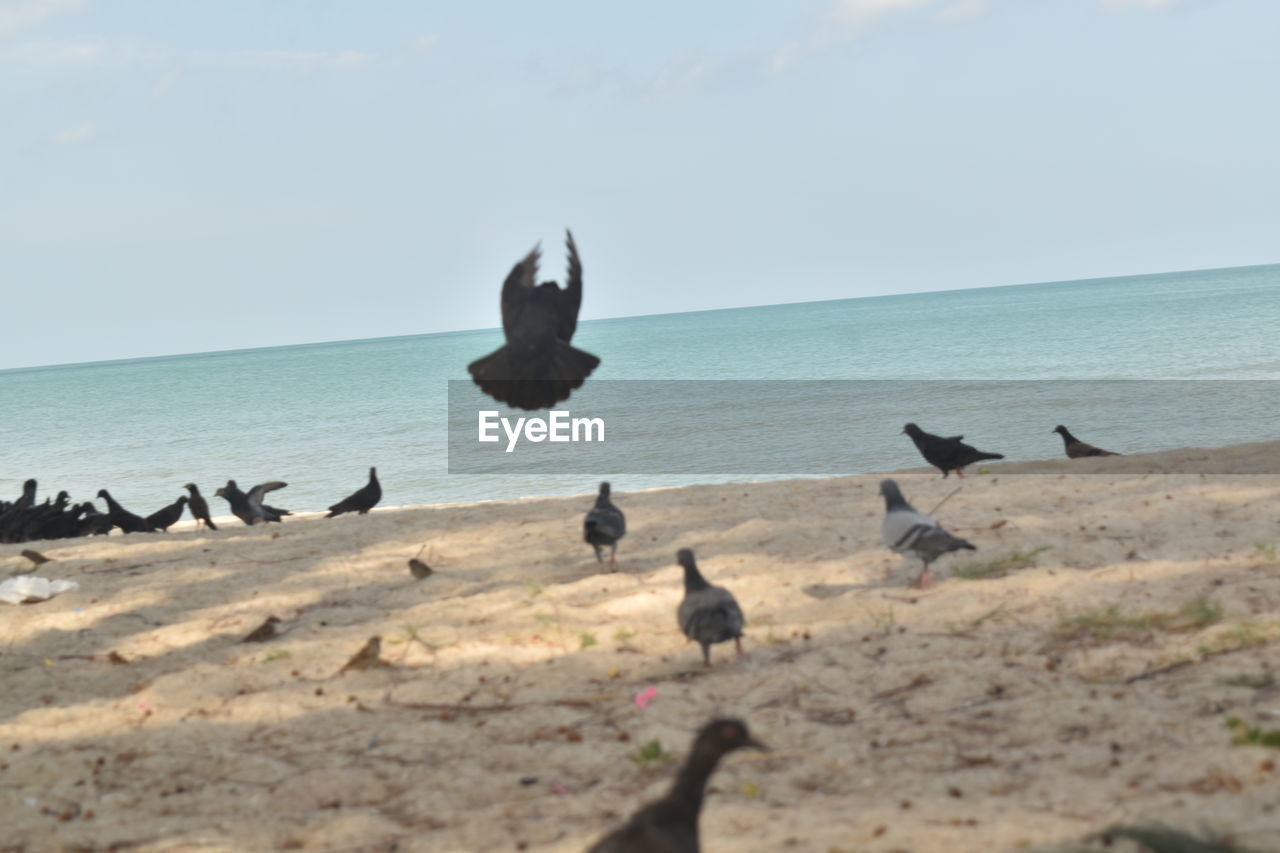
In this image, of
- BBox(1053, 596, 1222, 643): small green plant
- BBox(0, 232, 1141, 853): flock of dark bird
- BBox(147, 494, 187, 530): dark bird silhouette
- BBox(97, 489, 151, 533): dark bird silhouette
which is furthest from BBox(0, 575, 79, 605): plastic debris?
BBox(1053, 596, 1222, 643): small green plant

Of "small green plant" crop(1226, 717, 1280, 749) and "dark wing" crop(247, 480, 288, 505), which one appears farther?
"dark wing" crop(247, 480, 288, 505)

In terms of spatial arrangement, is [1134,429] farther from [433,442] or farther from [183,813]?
[183,813]

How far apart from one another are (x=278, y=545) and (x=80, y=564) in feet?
5.35

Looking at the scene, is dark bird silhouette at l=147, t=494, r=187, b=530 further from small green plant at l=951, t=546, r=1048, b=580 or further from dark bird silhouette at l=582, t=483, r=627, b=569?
small green plant at l=951, t=546, r=1048, b=580

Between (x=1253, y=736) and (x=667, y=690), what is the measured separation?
2.58m

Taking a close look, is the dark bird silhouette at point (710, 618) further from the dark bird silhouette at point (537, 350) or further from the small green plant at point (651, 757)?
the dark bird silhouette at point (537, 350)

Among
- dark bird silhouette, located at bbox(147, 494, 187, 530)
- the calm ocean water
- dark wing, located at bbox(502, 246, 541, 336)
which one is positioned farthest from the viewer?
the calm ocean water

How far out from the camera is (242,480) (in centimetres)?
2612

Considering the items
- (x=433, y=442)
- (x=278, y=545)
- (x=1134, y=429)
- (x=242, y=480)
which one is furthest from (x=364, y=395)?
(x=278, y=545)

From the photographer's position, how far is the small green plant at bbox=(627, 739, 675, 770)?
182 inches

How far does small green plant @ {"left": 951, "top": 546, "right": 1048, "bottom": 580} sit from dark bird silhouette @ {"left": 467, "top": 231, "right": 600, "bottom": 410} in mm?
3465

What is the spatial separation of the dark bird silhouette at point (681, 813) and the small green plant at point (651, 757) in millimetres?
1525

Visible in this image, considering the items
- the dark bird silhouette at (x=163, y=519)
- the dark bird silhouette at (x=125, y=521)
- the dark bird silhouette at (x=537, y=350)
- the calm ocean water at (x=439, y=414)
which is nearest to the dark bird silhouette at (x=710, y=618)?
the dark bird silhouette at (x=537, y=350)

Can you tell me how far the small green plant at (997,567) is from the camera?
7.06m
